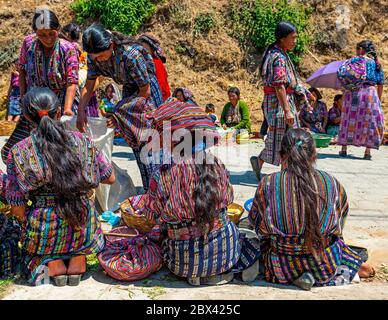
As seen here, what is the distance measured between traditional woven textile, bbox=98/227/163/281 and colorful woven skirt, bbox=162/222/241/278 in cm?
16

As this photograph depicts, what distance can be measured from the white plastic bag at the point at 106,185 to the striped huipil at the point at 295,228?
1862mm

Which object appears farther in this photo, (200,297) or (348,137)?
(348,137)

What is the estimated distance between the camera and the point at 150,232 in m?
3.74

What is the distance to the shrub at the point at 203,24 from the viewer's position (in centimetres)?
1419

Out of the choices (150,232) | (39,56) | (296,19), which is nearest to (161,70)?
(39,56)

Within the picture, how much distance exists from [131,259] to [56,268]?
48 cm

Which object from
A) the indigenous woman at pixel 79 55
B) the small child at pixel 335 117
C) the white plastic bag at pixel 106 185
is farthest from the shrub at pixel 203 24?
the white plastic bag at pixel 106 185

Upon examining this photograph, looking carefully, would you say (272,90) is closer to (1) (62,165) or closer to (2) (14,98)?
(1) (62,165)

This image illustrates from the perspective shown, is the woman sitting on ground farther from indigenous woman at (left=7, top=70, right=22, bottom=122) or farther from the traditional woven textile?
indigenous woman at (left=7, top=70, right=22, bottom=122)

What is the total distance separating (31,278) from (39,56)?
2.10m

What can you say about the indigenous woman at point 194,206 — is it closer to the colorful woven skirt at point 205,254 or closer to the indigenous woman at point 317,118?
the colorful woven skirt at point 205,254

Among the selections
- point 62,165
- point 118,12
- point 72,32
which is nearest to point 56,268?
point 62,165
